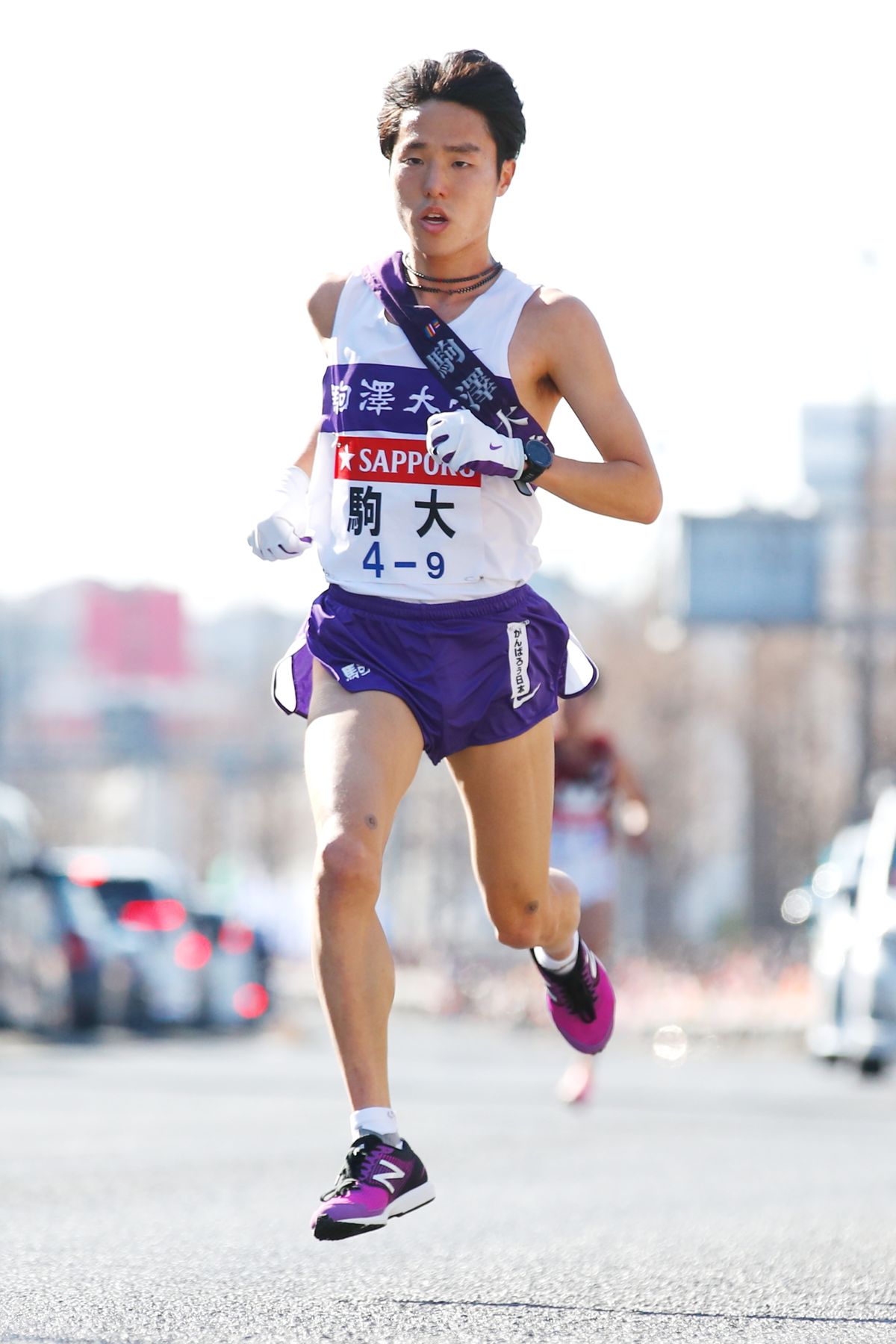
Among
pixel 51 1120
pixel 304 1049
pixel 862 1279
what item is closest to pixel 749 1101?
pixel 51 1120

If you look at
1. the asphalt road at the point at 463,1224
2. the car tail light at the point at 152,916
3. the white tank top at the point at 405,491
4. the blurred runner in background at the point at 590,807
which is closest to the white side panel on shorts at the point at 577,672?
the white tank top at the point at 405,491

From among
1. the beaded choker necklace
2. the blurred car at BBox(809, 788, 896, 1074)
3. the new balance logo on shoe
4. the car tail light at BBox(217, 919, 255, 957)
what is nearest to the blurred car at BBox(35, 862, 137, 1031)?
the car tail light at BBox(217, 919, 255, 957)

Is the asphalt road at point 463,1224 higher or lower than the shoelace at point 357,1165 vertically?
lower

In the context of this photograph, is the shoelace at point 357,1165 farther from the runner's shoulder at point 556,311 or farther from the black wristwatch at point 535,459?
the runner's shoulder at point 556,311

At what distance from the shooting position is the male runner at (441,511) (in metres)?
5.12

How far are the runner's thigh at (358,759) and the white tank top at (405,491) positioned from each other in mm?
236

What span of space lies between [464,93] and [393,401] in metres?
0.66

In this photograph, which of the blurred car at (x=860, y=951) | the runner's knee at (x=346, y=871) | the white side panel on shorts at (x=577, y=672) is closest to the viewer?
the runner's knee at (x=346, y=871)

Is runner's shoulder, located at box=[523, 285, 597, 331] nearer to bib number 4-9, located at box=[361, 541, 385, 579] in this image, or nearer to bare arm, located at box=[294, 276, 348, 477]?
bare arm, located at box=[294, 276, 348, 477]

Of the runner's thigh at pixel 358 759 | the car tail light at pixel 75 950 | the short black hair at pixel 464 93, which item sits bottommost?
the car tail light at pixel 75 950

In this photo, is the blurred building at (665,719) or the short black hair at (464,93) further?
the blurred building at (665,719)

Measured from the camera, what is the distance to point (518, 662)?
534 centimetres

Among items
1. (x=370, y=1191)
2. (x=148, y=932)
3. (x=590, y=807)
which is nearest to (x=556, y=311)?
(x=370, y=1191)

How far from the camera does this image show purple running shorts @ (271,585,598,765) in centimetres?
522
